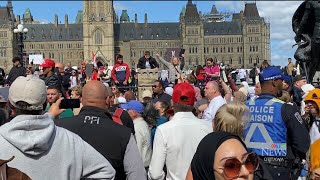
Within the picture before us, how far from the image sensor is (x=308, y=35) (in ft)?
36.8

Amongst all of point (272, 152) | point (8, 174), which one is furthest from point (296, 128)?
point (8, 174)

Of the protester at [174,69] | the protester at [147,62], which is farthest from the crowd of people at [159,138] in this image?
the protester at [147,62]

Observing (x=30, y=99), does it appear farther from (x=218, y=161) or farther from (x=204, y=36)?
(x=204, y=36)

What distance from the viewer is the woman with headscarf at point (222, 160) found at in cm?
279

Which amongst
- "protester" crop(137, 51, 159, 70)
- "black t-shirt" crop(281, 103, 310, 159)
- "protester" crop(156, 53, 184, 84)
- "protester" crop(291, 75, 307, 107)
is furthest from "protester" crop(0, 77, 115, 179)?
"protester" crop(137, 51, 159, 70)

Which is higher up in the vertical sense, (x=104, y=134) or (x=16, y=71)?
(x=16, y=71)

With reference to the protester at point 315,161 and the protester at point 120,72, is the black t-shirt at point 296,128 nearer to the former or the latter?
the protester at point 315,161

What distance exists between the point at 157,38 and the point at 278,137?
132862 millimetres

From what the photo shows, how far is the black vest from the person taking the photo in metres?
4.35

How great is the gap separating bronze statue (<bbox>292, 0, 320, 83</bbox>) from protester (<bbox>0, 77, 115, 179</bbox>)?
7790 millimetres

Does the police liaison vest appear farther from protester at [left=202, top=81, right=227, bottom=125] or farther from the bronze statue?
the bronze statue

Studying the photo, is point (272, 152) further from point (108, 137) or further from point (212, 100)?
point (212, 100)

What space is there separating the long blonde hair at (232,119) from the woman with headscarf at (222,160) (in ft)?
2.69

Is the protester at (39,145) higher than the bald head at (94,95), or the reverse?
the bald head at (94,95)
